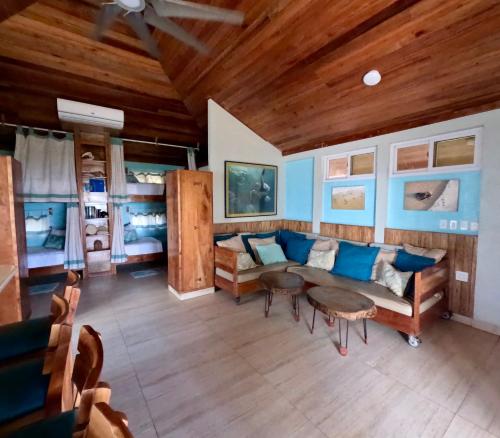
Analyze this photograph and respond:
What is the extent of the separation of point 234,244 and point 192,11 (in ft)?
9.01

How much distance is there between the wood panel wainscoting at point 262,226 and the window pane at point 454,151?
209cm

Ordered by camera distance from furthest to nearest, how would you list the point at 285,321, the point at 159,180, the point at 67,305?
the point at 159,180, the point at 285,321, the point at 67,305

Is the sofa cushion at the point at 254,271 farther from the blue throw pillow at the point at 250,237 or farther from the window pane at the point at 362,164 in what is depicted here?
the window pane at the point at 362,164

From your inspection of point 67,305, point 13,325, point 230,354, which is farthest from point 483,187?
point 13,325

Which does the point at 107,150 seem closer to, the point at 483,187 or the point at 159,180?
the point at 159,180

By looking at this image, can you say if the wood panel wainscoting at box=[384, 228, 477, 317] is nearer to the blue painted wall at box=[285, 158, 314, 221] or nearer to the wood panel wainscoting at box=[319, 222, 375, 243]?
the wood panel wainscoting at box=[319, 222, 375, 243]

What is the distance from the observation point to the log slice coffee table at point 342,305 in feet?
7.00

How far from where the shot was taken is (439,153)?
288cm

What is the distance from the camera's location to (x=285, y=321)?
2803mm

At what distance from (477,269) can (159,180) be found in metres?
5.63

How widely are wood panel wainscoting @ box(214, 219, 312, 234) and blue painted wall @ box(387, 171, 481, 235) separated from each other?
1460 mm

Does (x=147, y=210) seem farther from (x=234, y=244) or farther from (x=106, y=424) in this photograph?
(x=106, y=424)

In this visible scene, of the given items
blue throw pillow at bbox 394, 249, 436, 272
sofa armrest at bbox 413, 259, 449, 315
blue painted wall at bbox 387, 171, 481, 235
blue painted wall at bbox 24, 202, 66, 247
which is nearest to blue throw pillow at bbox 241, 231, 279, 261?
blue painted wall at bbox 387, 171, 481, 235

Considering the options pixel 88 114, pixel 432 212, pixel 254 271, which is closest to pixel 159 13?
pixel 88 114
